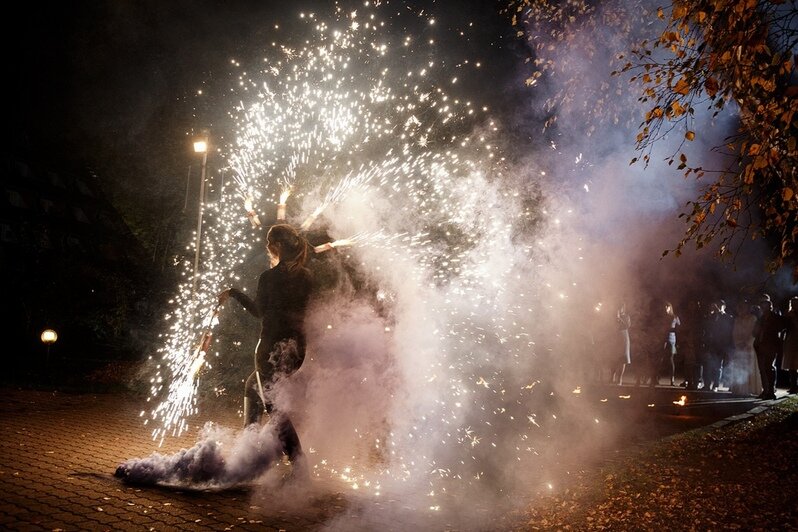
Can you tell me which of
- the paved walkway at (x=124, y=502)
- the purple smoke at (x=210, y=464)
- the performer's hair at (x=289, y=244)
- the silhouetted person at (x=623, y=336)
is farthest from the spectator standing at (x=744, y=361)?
the purple smoke at (x=210, y=464)

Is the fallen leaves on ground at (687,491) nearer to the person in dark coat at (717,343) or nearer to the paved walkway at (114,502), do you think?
the paved walkway at (114,502)

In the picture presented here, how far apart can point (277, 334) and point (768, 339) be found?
1121 centimetres

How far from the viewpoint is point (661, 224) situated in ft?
56.6

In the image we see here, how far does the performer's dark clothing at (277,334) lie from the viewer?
4934 mm

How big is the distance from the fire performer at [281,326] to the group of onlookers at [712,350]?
36.5 ft

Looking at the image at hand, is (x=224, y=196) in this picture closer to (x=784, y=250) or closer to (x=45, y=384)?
(x=45, y=384)

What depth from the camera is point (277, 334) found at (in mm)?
5008

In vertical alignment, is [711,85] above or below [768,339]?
above

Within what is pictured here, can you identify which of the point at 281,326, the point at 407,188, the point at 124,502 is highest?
the point at 407,188

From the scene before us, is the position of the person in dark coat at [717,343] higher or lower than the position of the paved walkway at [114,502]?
higher

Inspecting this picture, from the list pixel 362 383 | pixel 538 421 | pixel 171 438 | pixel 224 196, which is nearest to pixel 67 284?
pixel 224 196

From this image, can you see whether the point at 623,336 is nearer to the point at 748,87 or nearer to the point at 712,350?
the point at 712,350

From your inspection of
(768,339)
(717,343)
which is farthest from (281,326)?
(717,343)

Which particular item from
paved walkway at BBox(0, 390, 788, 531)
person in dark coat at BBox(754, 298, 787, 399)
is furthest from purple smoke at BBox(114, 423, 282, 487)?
person in dark coat at BBox(754, 298, 787, 399)
